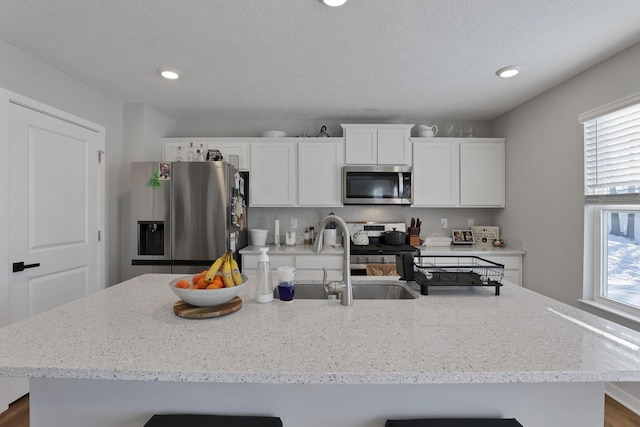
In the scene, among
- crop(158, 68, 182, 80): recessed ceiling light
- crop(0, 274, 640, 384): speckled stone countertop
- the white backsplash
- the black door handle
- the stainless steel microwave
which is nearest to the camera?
crop(0, 274, 640, 384): speckled stone countertop

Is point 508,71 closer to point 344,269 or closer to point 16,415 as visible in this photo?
point 344,269

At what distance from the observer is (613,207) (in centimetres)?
228

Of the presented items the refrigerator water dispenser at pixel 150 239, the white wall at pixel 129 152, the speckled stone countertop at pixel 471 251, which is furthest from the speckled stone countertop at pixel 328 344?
the white wall at pixel 129 152

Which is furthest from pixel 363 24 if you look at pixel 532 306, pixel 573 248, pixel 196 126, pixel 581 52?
pixel 196 126

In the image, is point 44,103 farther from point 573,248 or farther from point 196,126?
point 573,248

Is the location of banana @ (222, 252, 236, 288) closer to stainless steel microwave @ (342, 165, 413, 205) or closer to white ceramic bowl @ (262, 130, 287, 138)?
stainless steel microwave @ (342, 165, 413, 205)

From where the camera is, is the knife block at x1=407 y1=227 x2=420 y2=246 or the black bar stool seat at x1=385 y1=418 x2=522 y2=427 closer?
the black bar stool seat at x1=385 y1=418 x2=522 y2=427

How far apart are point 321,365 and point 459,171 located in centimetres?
333

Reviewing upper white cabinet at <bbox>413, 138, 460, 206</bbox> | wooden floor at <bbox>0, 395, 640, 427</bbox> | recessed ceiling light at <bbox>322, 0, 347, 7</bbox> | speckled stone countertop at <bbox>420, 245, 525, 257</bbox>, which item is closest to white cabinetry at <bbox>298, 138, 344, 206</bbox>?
upper white cabinet at <bbox>413, 138, 460, 206</bbox>

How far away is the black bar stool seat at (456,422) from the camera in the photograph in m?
0.91

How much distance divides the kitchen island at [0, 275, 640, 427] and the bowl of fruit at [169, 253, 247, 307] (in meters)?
0.08

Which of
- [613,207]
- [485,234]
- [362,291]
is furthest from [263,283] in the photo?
[485,234]

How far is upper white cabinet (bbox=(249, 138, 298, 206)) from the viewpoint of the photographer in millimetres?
3553

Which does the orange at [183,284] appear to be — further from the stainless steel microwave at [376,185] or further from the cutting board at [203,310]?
the stainless steel microwave at [376,185]
